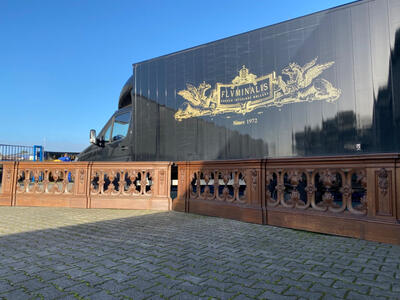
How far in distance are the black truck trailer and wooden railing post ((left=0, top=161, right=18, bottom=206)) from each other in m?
2.97

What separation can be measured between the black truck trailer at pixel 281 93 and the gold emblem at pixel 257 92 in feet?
0.07

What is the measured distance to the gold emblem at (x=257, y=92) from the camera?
553 centimetres

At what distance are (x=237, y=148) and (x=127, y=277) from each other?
4333 mm

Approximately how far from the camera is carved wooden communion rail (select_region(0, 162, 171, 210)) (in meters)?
6.73

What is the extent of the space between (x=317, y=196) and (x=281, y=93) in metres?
2.52

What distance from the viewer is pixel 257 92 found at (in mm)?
6207

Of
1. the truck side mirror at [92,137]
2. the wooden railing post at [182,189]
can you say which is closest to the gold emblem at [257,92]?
the wooden railing post at [182,189]

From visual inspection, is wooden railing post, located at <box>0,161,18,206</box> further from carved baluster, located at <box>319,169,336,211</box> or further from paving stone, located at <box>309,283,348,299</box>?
paving stone, located at <box>309,283,348,299</box>

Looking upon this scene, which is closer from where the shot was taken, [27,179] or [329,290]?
[329,290]

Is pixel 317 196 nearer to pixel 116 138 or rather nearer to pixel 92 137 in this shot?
pixel 116 138

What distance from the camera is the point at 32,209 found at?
675 centimetres

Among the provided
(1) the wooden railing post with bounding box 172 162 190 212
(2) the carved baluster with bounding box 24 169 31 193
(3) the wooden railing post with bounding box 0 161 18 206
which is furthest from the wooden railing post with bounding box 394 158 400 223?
(3) the wooden railing post with bounding box 0 161 18 206

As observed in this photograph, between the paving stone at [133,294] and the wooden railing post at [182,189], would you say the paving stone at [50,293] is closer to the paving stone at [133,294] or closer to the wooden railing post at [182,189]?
the paving stone at [133,294]

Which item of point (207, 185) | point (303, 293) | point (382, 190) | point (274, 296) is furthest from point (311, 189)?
point (274, 296)
